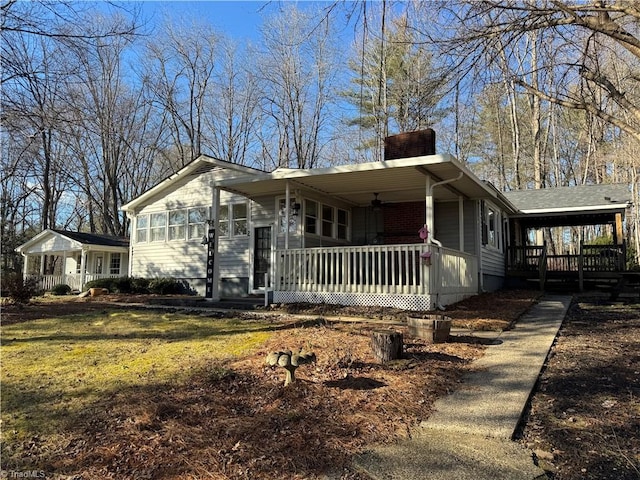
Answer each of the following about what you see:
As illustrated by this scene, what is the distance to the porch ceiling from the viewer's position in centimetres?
925

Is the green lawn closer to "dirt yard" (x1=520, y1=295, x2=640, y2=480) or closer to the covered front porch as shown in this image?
the covered front porch

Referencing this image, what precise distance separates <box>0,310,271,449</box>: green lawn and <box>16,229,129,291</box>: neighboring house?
46.4 ft

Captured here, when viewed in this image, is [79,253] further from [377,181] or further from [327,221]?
[377,181]

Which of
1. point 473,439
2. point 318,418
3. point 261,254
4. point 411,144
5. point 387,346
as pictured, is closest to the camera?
point 473,439

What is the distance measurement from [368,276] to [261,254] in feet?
16.4

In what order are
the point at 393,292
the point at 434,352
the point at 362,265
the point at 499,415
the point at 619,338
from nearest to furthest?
1. the point at 499,415
2. the point at 434,352
3. the point at 619,338
4. the point at 393,292
5. the point at 362,265

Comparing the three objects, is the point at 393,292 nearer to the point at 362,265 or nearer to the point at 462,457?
the point at 362,265

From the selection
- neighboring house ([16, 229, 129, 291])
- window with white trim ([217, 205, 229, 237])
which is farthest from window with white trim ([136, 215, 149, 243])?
neighboring house ([16, 229, 129, 291])

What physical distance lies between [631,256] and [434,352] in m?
21.7

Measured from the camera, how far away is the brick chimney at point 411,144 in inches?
437

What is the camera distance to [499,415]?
346 cm

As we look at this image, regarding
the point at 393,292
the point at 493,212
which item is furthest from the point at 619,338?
the point at 493,212

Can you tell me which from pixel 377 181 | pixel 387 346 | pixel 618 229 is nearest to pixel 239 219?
pixel 377 181

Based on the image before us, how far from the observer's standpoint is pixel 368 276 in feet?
32.5
